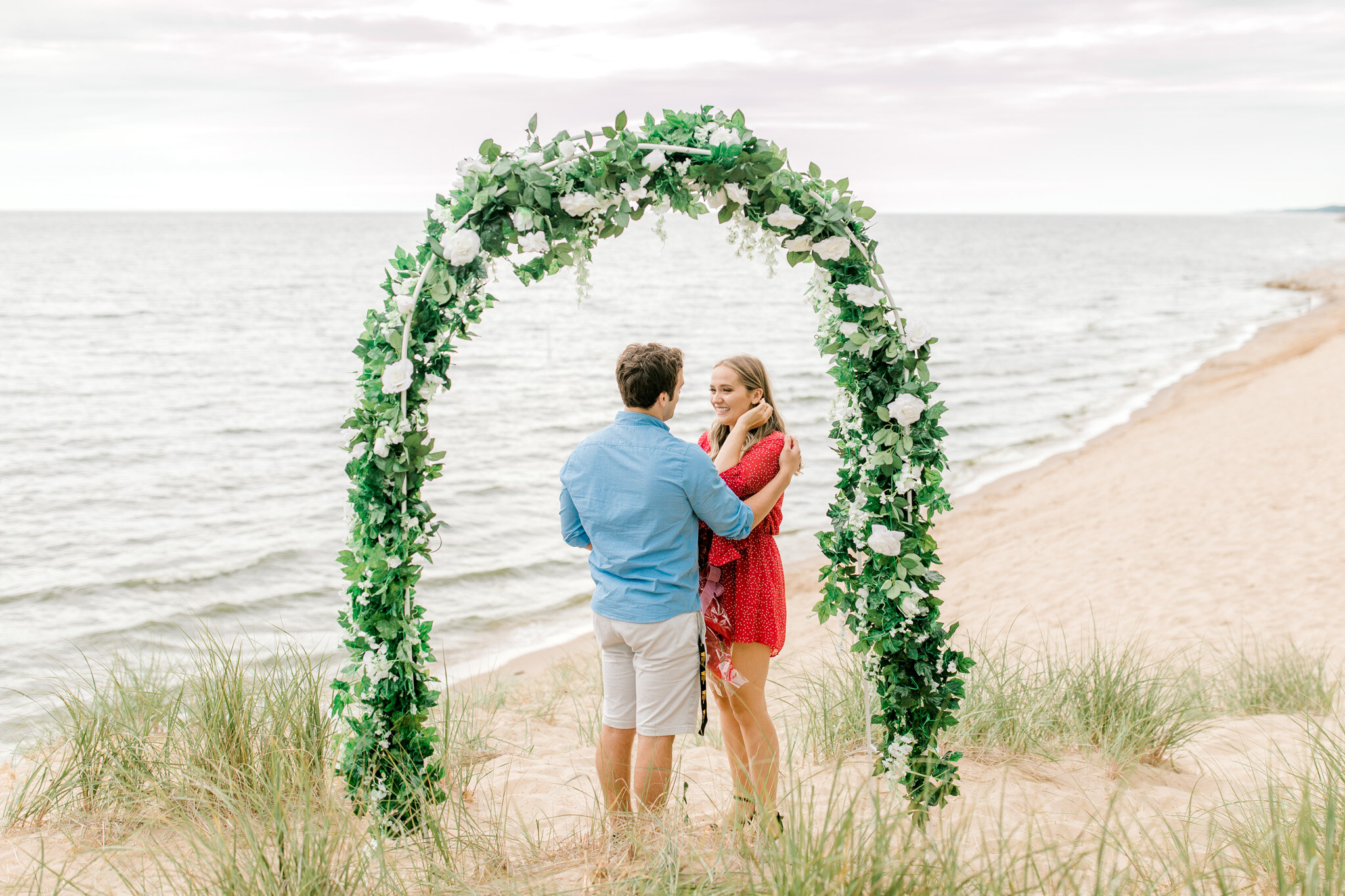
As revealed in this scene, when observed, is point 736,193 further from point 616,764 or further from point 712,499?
point 616,764

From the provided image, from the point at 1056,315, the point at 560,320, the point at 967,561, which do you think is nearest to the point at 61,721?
the point at 967,561

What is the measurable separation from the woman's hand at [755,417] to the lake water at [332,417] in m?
4.12

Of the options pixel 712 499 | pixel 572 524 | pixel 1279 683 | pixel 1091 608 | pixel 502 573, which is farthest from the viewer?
pixel 502 573

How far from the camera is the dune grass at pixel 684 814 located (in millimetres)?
2691

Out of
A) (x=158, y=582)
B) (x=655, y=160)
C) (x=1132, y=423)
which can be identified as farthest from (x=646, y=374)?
(x=1132, y=423)

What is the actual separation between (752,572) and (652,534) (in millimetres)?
500

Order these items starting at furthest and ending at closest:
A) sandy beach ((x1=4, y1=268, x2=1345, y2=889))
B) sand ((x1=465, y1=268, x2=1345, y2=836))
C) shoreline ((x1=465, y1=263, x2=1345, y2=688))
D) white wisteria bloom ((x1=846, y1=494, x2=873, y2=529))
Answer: shoreline ((x1=465, y1=263, x2=1345, y2=688)) → sand ((x1=465, y1=268, x2=1345, y2=836)) → sandy beach ((x1=4, y1=268, x2=1345, y2=889)) → white wisteria bloom ((x1=846, y1=494, x2=873, y2=529))

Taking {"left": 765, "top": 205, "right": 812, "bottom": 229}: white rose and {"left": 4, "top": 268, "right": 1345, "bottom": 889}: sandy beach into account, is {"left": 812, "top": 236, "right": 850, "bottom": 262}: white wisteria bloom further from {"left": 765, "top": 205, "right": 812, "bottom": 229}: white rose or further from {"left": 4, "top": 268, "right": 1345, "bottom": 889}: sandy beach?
{"left": 4, "top": 268, "right": 1345, "bottom": 889}: sandy beach

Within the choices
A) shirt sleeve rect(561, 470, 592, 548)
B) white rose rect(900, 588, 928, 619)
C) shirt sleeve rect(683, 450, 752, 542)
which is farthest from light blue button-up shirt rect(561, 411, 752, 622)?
white rose rect(900, 588, 928, 619)

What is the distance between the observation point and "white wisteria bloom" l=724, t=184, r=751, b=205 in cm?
349

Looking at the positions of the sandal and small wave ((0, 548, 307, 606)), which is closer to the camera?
the sandal

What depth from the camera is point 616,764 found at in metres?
3.45

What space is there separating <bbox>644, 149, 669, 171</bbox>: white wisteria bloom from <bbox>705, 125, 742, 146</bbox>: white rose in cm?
21

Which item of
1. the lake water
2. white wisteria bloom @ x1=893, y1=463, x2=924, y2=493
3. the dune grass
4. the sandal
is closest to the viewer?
the dune grass
